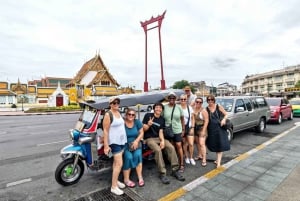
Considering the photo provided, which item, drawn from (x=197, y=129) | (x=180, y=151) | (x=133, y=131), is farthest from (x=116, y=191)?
(x=197, y=129)

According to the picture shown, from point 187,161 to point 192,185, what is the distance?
1.15 metres

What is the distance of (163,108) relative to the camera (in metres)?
3.95

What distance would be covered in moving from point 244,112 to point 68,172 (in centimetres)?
637

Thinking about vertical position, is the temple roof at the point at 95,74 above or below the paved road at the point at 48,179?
above

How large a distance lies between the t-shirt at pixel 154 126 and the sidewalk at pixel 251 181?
117 cm

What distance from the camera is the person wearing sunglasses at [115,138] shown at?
3.07m

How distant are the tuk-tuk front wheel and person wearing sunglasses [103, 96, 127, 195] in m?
0.84

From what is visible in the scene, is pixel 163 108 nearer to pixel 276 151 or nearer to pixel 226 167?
pixel 226 167

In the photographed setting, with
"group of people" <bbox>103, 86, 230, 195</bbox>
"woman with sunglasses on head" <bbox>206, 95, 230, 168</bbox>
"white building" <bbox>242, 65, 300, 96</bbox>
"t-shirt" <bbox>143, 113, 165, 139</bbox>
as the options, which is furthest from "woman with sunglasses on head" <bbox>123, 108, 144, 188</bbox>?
"white building" <bbox>242, 65, 300, 96</bbox>

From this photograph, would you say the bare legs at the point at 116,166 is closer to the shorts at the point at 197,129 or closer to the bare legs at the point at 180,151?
the bare legs at the point at 180,151

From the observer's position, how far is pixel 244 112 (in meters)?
6.98

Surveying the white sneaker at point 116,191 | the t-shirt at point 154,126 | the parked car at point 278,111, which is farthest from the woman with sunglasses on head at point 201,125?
the parked car at point 278,111

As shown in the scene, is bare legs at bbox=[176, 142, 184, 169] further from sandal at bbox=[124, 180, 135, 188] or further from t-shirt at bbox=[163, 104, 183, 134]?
sandal at bbox=[124, 180, 135, 188]

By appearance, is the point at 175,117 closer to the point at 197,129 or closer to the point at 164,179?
the point at 197,129
